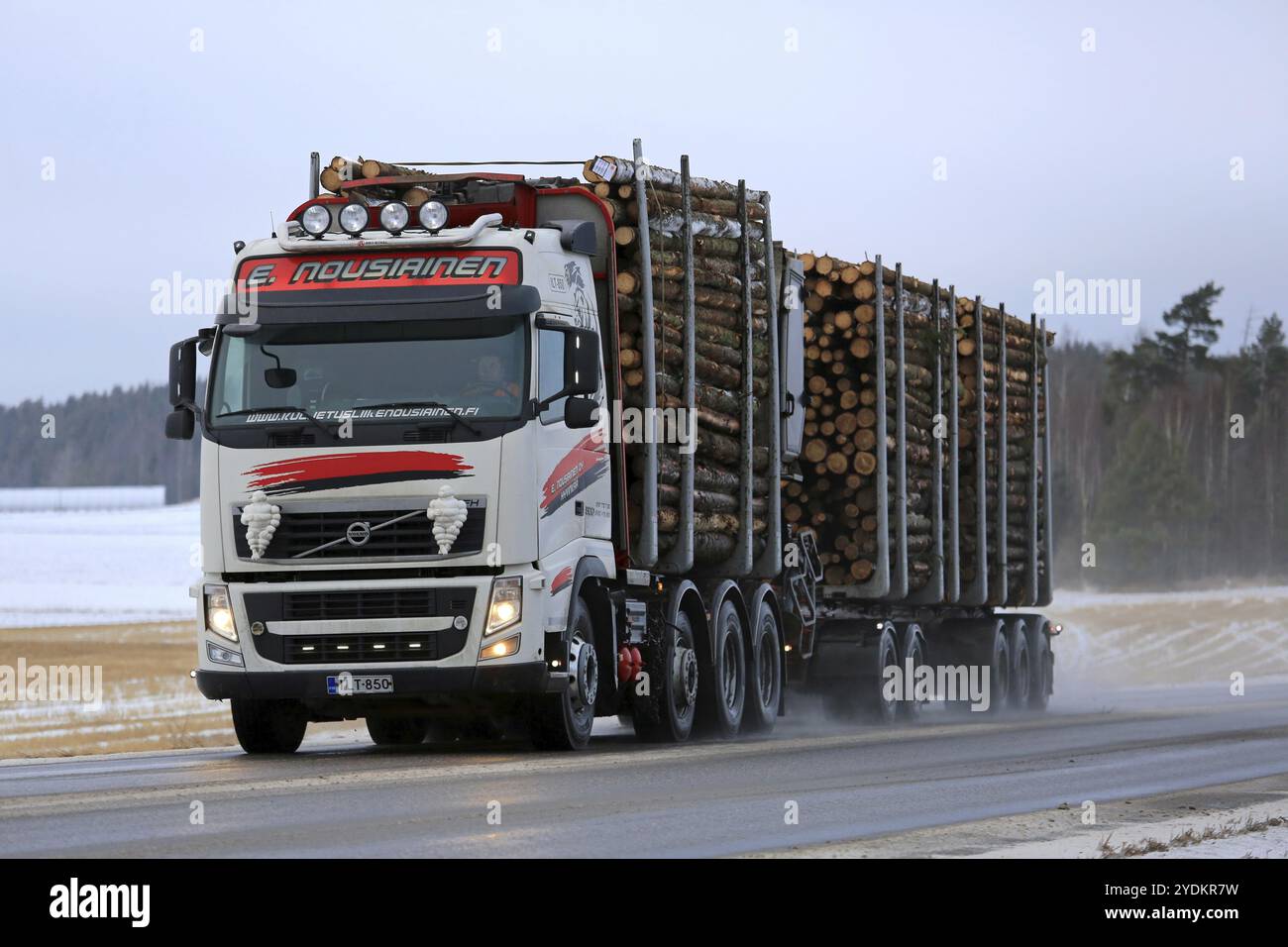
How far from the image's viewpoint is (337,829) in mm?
9664

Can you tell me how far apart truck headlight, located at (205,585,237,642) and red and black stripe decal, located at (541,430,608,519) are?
219 cm

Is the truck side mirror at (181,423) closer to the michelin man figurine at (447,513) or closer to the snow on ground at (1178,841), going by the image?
the michelin man figurine at (447,513)

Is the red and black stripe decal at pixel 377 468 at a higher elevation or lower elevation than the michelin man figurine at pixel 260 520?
higher

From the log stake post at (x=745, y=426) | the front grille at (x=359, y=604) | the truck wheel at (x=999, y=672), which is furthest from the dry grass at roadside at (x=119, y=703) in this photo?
the truck wheel at (x=999, y=672)

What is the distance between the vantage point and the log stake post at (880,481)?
21.9 meters

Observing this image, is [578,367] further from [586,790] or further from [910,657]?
[910,657]

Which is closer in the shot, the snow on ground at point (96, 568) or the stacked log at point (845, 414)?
the stacked log at point (845, 414)

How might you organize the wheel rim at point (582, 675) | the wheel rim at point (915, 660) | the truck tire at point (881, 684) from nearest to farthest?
the wheel rim at point (582, 675) < the truck tire at point (881, 684) < the wheel rim at point (915, 660)

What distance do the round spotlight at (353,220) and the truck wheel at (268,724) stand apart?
3410 millimetres

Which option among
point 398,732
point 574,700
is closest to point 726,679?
point 398,732

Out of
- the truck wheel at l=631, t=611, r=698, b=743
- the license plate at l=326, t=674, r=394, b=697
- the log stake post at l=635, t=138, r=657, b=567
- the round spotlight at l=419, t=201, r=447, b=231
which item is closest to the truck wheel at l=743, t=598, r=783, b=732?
the truck wheel at l=631, t=611, r=698, b=743
